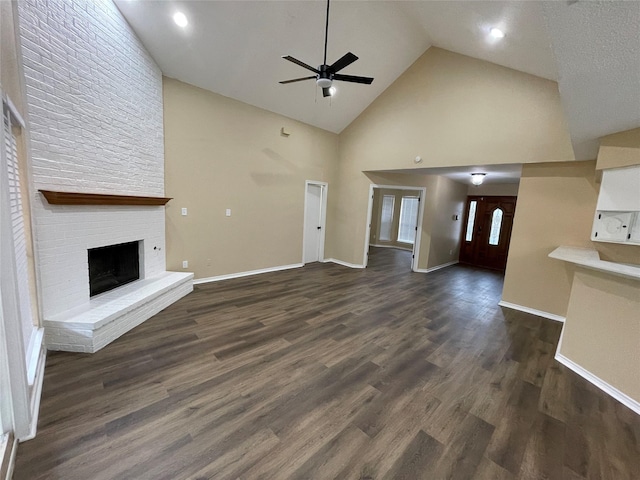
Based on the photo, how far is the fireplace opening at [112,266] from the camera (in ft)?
9.92

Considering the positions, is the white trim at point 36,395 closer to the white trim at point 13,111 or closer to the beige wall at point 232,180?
Result: the white trim at point 13,111

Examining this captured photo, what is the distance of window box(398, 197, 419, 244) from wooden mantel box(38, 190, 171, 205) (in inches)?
311

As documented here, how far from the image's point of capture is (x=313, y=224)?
6.38 m

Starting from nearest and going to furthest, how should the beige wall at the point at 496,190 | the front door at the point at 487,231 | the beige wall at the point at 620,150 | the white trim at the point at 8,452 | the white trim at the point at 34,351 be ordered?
the white trim at the point at 8,452 → the white trim at the point at 34,351 → the beige wall at the point at 620,150 → the beige wall at the point at 496,190 → the front door at the point at 487,231

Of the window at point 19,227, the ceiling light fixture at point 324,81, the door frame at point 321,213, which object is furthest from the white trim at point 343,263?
the window at point 19,227

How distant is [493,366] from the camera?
256 cm

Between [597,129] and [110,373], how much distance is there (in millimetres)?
4989

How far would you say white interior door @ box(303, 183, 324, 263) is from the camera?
619 cm

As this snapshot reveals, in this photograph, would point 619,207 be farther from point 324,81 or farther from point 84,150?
point 84,150

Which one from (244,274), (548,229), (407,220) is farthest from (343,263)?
(407,220)

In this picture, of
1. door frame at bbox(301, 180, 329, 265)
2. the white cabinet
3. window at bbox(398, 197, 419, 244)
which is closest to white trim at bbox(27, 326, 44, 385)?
door frame at bbox(301, 180, 329, 265)

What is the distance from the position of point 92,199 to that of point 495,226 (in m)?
8.45

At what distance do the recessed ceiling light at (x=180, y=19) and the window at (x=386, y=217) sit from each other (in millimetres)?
7632

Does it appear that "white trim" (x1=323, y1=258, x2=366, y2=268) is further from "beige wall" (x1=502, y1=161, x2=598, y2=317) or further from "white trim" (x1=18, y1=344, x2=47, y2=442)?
"white trim" (x1=18, y1=344, x2=47, y2=442)
